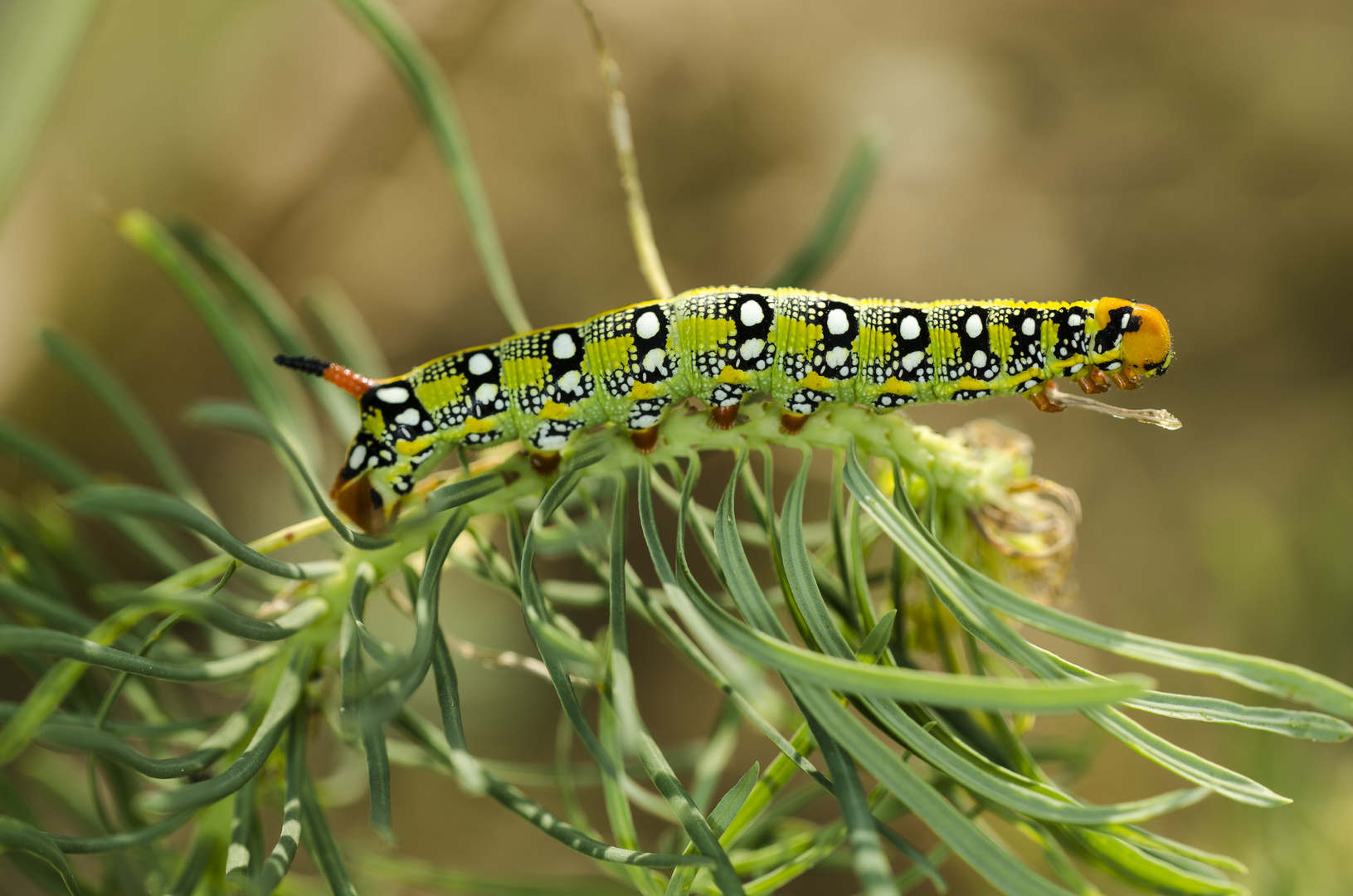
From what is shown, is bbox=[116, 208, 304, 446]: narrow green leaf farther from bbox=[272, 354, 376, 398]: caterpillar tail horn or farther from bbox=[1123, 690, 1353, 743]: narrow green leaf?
bbox=[1123, 690, 1353, 743]: narrow green leaf

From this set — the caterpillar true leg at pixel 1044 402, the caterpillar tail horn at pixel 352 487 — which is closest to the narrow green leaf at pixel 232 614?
the caterpillar tail horn at pixel 352 487

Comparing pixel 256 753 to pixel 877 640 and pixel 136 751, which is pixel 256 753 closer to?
pixel 136 751

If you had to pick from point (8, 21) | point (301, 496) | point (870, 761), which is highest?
point (8, 21)

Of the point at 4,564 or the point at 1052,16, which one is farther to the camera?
the point at 1052,16

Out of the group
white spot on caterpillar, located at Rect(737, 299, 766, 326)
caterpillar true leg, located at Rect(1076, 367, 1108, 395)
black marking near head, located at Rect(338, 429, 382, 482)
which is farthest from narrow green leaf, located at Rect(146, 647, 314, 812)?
caterpillar true leg, located at Rect(1076, 367, 1108, 395)

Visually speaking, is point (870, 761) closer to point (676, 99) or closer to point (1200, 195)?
point (676, 99)

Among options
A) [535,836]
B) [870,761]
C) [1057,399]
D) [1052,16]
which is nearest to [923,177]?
[1052,16]

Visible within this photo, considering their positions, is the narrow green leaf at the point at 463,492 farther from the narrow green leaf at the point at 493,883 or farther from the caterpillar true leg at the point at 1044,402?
the caterpillar true leg at the point at 1044,402
